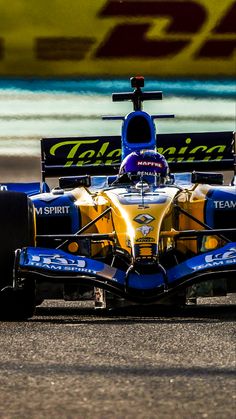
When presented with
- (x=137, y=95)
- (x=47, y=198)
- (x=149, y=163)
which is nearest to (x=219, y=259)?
(x=47, y=198)

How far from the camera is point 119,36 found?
50.0 feet

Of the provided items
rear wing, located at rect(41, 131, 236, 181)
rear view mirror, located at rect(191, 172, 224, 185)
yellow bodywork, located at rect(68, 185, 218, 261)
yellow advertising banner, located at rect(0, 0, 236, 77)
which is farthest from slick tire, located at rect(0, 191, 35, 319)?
yellow advertising banner, located at rect(0, 0, 236, 77)

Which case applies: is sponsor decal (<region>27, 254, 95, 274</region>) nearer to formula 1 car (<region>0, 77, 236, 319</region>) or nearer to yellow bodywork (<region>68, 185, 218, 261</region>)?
formula 1 car (<region>0, 77, 236, 319</region>)

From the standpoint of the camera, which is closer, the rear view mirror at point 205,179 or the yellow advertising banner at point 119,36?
the rear view mirror at point 205,179

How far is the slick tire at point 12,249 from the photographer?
7566 millimetres

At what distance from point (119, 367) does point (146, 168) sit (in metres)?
4.67

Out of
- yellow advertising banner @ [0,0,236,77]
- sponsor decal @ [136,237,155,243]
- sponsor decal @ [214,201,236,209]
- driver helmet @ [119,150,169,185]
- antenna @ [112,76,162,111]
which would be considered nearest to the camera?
sponsor decal @ [136,237,155,243]

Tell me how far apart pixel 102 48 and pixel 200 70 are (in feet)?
4.18

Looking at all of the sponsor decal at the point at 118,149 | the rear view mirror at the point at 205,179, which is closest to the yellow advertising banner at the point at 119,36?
the sponsor decal at the point at 118,149

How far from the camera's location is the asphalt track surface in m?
3.89

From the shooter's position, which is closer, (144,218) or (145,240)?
(145,240)

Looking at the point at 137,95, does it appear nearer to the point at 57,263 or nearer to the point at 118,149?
the point at 118,149

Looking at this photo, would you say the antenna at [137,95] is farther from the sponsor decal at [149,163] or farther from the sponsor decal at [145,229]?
the sponsor decal at [145,229]

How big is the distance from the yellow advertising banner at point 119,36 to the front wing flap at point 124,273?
7.45m
